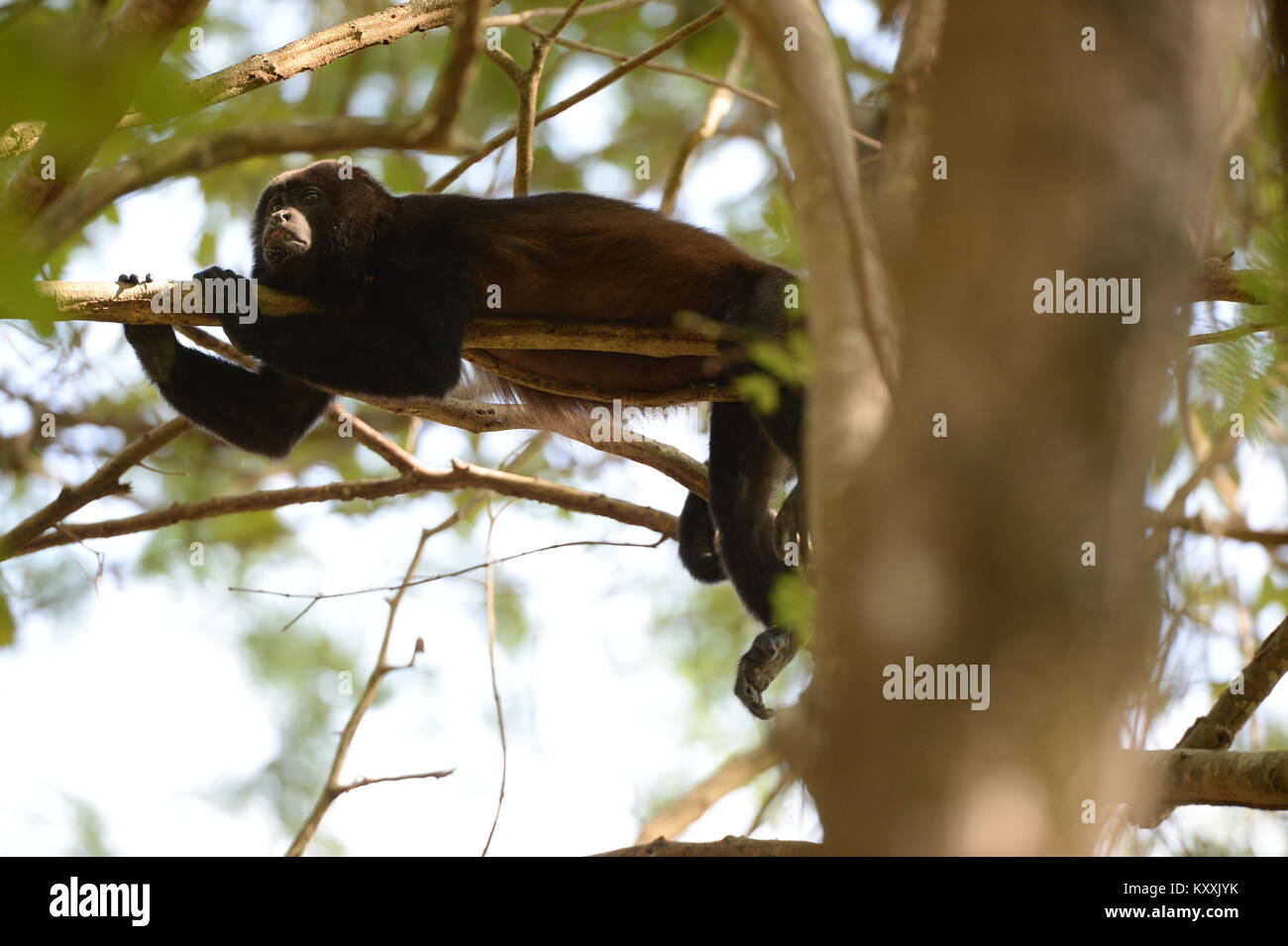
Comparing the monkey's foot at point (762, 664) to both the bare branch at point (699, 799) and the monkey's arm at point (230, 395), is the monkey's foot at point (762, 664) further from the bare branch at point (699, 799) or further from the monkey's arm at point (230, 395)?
the monkey's arm at point (230, 395)

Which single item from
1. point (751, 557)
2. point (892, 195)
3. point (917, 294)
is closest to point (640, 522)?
point (751, 557)

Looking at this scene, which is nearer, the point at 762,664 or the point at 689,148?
the point at 762,664

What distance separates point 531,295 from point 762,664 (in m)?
2.65

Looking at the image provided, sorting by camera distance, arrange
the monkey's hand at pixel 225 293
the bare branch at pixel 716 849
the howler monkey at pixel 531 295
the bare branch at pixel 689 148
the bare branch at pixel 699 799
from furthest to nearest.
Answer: the bare branch at pixel 689 148 < the bare branch at pixel 699 799 < the howler monkey at pixel 531 295 < the monkey's hand at pixel 225 293 < the bare branch at pixel 716 849

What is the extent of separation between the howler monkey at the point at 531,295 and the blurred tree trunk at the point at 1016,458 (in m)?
4.79

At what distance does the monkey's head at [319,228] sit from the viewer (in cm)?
709

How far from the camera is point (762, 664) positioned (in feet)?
22.6

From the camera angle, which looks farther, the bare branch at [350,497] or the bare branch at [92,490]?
the bare branch at [350,497]

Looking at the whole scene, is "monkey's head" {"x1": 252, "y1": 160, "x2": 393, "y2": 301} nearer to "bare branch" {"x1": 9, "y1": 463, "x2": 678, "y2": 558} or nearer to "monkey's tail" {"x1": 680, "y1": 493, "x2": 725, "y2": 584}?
"bare branch" {"x1": 9, "y1": 463, "x2": 678, "y2": 558}

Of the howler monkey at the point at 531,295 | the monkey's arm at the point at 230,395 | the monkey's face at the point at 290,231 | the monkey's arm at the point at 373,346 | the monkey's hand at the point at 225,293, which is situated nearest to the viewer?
the monkey's hand at the point at 225,293

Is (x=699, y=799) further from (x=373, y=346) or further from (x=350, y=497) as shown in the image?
(x=373, y=346)

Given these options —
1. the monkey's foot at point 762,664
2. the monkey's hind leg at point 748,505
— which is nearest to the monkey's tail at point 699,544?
the monkey's hind leg at point 748,505

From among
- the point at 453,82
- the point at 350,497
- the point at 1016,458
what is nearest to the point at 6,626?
the point at 350,497

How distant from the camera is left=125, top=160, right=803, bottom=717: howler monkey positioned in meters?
6.78
